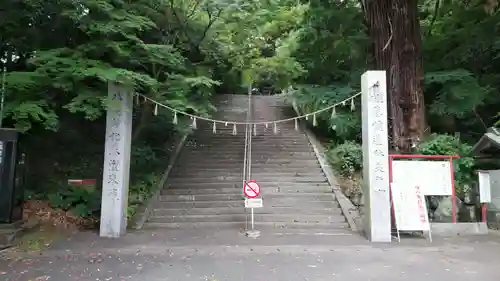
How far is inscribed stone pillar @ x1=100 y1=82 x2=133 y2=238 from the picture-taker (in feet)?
29.4

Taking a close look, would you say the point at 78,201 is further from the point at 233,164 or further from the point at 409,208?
the point at 409,208

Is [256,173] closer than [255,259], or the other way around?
[255,259]

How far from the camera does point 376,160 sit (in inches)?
344

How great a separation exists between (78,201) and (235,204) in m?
4.21

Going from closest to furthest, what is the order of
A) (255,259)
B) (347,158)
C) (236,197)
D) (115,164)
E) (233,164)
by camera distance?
(255,259), (115,164), (236,197), (347,158), (233,164)

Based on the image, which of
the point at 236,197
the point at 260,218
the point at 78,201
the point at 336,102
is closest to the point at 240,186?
the point at 236,197

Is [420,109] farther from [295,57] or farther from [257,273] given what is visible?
[257,273]

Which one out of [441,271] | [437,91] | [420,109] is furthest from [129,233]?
[437,91]

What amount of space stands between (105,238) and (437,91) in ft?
38.1

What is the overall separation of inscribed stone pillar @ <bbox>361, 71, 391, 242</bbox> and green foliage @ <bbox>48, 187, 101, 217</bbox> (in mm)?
6791

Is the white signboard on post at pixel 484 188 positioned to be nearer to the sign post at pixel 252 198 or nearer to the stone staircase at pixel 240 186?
the stone staircase at pixel 240 186

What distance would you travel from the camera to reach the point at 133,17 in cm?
A: 934

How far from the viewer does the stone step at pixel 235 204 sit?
11031mm

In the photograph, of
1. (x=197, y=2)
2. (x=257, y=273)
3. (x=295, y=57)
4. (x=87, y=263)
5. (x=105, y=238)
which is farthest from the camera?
(x=295, y=57)
